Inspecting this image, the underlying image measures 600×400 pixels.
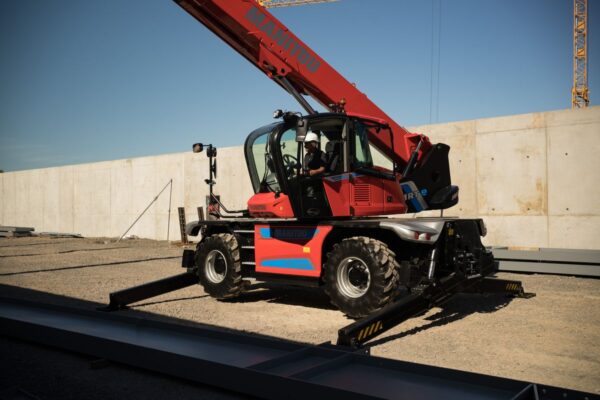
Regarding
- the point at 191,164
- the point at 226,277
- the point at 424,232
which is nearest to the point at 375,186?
the point at 424,232

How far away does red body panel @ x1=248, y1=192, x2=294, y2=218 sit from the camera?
7.21m

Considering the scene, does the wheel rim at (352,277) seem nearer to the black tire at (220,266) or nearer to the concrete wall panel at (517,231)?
the black tire at (220,266)

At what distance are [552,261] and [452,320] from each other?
455 centimetres

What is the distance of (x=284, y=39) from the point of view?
766cm

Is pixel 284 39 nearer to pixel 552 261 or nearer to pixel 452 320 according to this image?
pixel 452 320

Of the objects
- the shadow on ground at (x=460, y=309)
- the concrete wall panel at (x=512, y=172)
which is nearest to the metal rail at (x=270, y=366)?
the shadow on ground at (x=460, y=309)

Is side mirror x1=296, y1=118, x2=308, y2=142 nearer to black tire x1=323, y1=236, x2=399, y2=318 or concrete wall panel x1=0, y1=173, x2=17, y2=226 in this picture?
black tire x1=323, y1=236, x2=399, y2=318

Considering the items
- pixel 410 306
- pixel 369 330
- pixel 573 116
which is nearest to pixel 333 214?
pixel 410 306

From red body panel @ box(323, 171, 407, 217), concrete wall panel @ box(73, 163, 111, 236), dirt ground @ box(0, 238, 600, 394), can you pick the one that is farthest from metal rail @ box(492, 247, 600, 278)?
concrete wall panel @ box(73, 163, 111, 236)

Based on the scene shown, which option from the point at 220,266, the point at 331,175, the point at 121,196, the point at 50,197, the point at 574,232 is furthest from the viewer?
the point at 50,197

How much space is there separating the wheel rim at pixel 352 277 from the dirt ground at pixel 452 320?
410mm

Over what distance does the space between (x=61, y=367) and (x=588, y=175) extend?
10.4 m

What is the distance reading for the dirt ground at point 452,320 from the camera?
15.2ft

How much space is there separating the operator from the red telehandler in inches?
2.1
